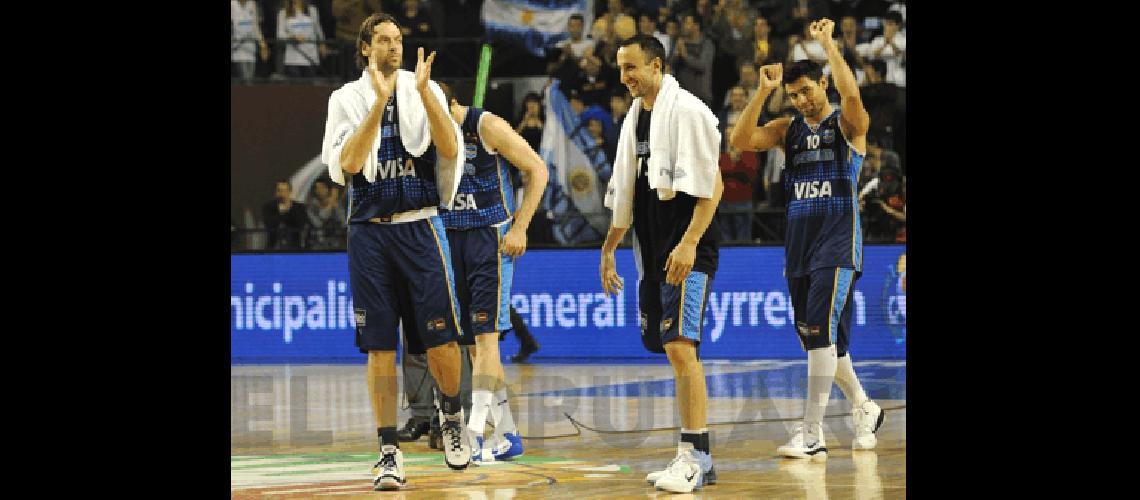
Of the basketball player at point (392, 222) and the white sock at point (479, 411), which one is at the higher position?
the basketball player at point (392, 222)

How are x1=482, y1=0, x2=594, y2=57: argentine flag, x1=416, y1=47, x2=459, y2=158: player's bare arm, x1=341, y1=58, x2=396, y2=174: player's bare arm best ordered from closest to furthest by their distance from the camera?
x1=341, y1=58, x2=396, y2=174: player's bare arm → x1=416, y1=47, x2=459, y2=158: player's bare arm → x1=482, y1=0, x2=594, y2=57: argentine flag

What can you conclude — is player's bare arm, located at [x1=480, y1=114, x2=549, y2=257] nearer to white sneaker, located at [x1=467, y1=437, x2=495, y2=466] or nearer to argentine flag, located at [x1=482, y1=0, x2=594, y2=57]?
white sneaker, located at [x1=467, y1=437, x2=495, y2=466]

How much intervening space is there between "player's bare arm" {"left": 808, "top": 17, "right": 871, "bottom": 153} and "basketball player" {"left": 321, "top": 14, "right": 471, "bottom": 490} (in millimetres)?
2182

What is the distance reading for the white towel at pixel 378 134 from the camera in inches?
291

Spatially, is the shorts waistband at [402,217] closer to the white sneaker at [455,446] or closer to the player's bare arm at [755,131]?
the white sneaker at [455,446]

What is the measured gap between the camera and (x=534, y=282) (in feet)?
56.4

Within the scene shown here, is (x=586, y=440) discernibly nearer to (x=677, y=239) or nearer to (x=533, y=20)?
(x=677, y=239)

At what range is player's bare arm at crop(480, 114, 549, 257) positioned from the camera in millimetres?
8375

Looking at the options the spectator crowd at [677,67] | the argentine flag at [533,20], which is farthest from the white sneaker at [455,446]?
the argentine flag at [533,20]

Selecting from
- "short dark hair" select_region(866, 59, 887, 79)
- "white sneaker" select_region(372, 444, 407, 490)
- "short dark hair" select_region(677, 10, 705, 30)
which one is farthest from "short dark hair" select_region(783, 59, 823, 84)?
"short dark hair" select_region(677, 10, 705, 30)

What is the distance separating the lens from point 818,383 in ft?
28.5

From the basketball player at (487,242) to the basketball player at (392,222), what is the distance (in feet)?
4.08
